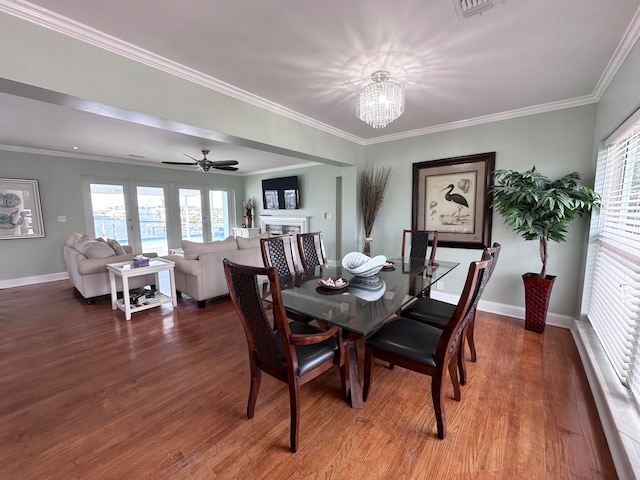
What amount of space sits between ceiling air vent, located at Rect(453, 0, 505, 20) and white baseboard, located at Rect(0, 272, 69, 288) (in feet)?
22.8

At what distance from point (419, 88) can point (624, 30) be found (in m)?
1.25

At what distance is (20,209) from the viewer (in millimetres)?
4676

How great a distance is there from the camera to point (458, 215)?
3.44m

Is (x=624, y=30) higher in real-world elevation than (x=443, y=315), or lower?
higher

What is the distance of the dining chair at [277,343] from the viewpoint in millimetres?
1324

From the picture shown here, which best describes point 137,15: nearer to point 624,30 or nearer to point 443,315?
point 443,315

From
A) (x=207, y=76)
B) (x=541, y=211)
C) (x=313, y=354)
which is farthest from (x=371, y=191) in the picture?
(x=313, y=354)

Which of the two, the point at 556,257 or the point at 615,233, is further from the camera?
the point at 556,257

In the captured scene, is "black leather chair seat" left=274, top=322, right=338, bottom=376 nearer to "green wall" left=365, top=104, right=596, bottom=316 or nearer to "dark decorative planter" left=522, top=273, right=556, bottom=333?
"dark decorative planter" left=522, top=273, right=556, bottom=333

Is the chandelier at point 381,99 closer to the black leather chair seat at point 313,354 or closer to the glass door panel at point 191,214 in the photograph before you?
the black leather chair seat at point 313,354

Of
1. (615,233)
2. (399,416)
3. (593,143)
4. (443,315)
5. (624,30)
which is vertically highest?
(624,30)

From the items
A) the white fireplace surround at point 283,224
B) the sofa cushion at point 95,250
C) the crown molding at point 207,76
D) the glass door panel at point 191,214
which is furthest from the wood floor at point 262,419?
the glass door panel at point 191,214

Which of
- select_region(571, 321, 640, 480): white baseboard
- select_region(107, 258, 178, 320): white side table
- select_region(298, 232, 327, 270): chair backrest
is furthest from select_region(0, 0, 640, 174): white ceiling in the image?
select_region(571, 321, 640, 480): white baseboard

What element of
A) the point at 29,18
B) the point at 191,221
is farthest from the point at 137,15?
the point at 191,221
